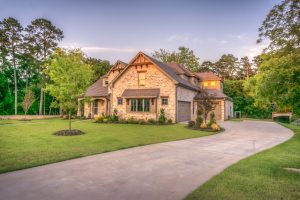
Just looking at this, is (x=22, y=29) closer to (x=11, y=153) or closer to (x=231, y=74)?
(x=11, y=153)

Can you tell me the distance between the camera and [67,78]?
13914 mm

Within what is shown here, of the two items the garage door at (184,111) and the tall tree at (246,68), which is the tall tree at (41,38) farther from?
the tall tree at (246,68)

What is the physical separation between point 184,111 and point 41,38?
27.6 m

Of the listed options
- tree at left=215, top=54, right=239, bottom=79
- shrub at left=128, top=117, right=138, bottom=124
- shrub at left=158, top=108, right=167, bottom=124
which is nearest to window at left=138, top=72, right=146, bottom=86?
shrub at left=158, top=108, right=167, bottom=124

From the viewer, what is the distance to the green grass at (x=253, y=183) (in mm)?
4152

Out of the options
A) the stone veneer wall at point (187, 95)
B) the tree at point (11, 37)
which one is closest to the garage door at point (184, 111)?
the stone veneer wall at point (187, 95)

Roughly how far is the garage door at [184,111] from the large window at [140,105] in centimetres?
372

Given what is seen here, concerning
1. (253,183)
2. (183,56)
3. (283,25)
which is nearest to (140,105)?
(283,25)

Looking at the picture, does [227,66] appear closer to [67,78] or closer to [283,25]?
[283,25]

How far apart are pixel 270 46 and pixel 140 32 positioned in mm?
12307

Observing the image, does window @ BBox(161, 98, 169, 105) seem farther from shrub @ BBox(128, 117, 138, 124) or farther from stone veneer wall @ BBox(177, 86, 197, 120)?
shrub @ BBox(128, 117, 138, 124)

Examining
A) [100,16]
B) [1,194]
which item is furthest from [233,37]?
[1,194]

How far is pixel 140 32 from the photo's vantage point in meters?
20.9

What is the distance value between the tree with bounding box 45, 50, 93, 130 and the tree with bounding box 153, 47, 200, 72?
130 feet
